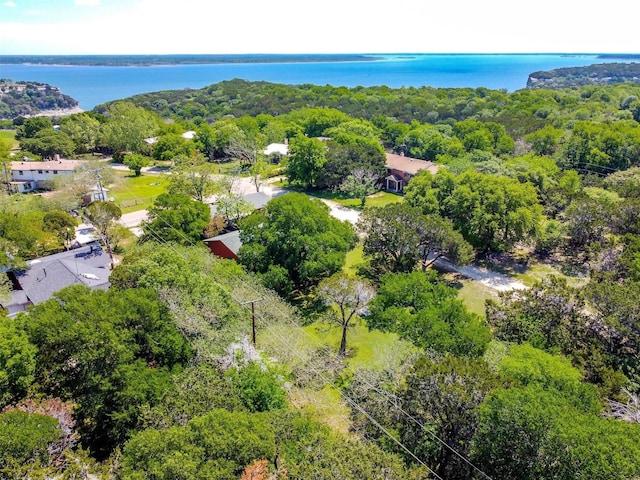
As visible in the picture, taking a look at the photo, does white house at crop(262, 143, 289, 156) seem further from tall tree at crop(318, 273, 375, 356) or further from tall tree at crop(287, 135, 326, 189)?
tall tree at crop(318, 273, 375, 356)

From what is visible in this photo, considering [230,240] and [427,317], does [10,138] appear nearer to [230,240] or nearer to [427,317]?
[230,240]

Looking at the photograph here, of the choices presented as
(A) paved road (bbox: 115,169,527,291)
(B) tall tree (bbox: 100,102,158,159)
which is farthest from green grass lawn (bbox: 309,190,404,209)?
(B) tall tree (bbox: 100,102,158,159)

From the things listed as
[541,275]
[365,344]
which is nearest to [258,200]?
[365,344]

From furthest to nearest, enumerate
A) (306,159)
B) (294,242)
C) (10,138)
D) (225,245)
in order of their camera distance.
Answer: (10,138) → (306,159) → (225,245) → (294,242)

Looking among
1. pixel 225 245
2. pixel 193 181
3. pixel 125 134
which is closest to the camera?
pixel 225 245

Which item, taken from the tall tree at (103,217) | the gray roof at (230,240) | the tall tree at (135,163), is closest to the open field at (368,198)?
the gray roof at (230,240)

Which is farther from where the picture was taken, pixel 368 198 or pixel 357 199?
pixel 368 198
